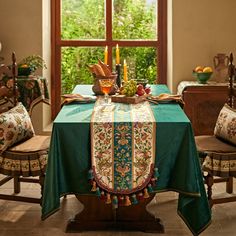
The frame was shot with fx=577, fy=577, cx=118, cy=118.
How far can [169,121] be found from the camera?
3.02m

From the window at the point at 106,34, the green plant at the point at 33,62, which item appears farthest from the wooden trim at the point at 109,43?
the green plant at the point at 33,62

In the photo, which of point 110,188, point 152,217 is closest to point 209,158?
point 152,217

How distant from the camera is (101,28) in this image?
6.24 metres

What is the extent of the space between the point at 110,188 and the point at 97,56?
343cm

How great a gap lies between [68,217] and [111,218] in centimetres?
36

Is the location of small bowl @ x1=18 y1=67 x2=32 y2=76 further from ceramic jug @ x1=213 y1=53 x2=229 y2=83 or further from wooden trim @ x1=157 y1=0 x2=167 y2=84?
ceramic jug @ x1=213 y1=53 x2=229 y2=83

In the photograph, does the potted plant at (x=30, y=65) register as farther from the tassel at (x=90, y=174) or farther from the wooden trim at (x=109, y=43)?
the tassel at (x=90, y=174)

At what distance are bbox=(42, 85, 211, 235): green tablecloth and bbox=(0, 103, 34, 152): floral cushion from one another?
570mm

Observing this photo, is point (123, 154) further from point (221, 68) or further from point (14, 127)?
point (221, 68)

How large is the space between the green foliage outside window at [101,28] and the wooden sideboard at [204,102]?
1.04m

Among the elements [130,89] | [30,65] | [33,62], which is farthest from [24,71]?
[130,89]

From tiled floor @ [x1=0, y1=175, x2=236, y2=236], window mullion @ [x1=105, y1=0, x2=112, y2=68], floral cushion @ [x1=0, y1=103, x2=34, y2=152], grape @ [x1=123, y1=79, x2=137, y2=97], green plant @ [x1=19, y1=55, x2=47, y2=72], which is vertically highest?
window mullion @ [x1=105, y1=0, x2=112, y2=68]

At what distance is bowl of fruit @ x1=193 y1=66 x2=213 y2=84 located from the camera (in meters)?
5.41

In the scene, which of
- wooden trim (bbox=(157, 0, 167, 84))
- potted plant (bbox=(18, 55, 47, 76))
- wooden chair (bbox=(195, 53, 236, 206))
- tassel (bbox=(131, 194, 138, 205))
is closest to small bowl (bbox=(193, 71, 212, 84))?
wooden trim (bbox=(157, 0, 167, 84))
